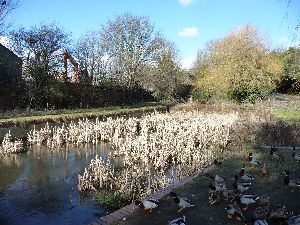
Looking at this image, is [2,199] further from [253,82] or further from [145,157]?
[253,82]

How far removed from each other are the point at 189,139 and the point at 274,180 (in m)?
5.76

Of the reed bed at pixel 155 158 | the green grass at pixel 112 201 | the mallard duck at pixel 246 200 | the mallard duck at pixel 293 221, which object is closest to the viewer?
the mallard duck at pixel 293 221

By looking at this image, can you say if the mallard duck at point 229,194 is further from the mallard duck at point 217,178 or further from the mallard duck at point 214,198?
the mallard duck at point 217,178

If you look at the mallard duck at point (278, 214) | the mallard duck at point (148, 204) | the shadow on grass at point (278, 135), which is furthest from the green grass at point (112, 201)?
the shadow on grass at point (278, 135)

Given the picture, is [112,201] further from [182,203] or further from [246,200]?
[246,200]

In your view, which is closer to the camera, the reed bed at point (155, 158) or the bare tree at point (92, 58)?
the reed bed at point (155, 158)

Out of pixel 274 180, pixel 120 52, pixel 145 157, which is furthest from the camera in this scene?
pixel 120 52

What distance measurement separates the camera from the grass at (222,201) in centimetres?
807

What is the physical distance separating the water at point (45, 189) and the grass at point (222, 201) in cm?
212

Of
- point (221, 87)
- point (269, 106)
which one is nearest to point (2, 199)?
point (269, 106)

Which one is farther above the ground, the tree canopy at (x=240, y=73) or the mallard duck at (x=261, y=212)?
the tree canopy at (x=240, y=73)

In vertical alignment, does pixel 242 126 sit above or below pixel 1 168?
above

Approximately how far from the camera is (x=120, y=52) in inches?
1569

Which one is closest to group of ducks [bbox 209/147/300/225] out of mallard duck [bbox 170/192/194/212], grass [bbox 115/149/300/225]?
grass [bbox 115/149/300/225]
